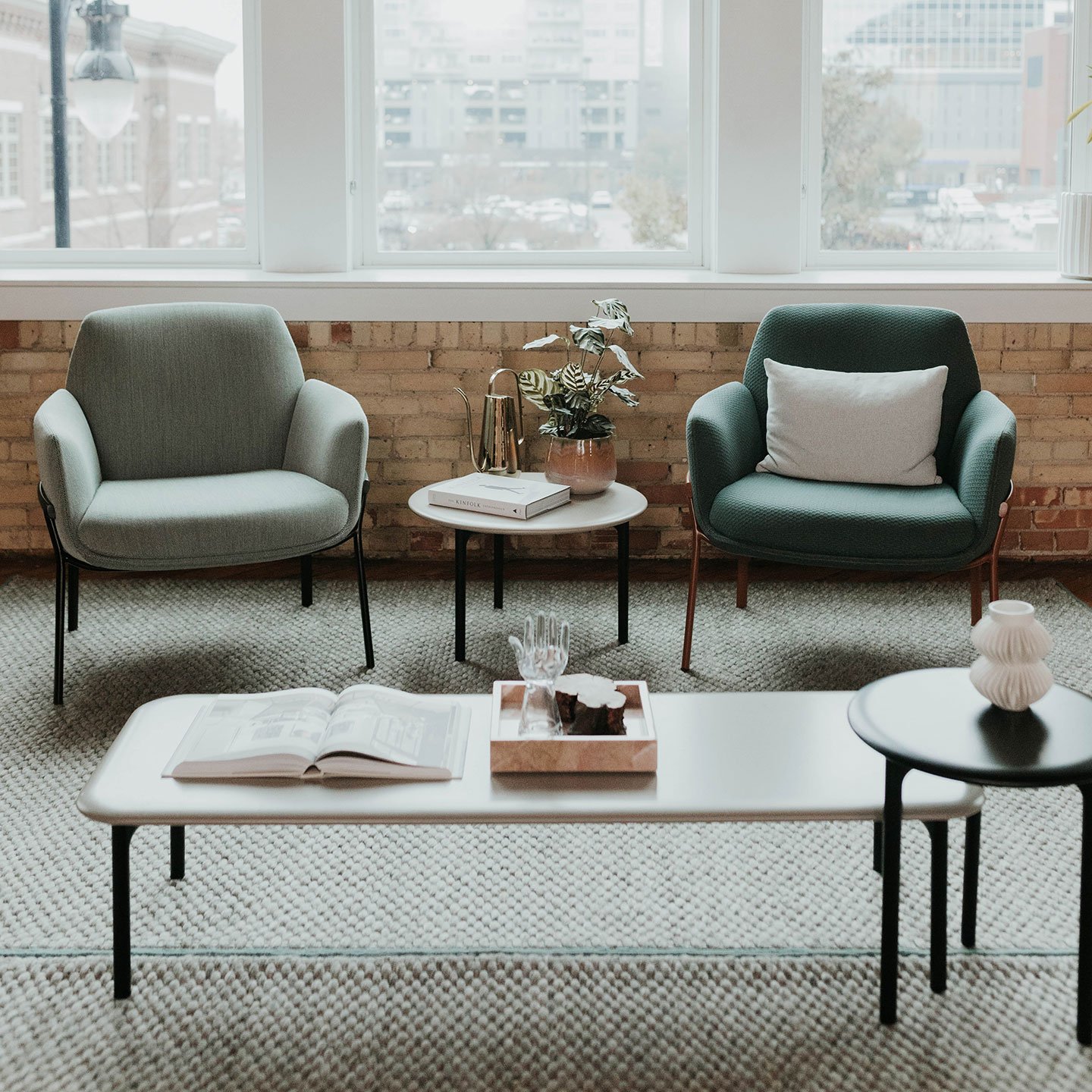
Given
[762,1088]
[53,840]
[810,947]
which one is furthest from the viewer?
[53,840]

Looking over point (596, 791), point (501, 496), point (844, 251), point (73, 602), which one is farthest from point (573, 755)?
point (844, 251)

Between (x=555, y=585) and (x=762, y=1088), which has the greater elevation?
(x=555, y=585)

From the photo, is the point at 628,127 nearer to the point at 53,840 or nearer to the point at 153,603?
the point at 153,603

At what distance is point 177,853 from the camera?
93.8 inches

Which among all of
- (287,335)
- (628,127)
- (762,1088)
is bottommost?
(762,1088)

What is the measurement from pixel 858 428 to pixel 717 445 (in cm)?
41

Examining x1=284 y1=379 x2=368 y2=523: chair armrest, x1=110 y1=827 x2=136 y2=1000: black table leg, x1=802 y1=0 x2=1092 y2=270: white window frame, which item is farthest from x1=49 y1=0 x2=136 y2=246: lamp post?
x1=110 y1=827 x2=136 y2=1000: black table leg

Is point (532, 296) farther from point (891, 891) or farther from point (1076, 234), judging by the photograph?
point (891, 891)

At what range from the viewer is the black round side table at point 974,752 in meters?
1.81

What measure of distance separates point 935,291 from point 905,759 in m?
2.67

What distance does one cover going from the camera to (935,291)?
4.17 m

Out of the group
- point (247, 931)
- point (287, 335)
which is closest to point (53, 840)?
point (247, 931)

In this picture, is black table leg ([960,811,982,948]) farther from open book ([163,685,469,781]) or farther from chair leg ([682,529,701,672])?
chair leg ([682,529,701,672])

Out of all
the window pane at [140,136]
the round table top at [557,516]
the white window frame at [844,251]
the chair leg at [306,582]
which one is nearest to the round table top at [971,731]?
the round table top at [557,516]
